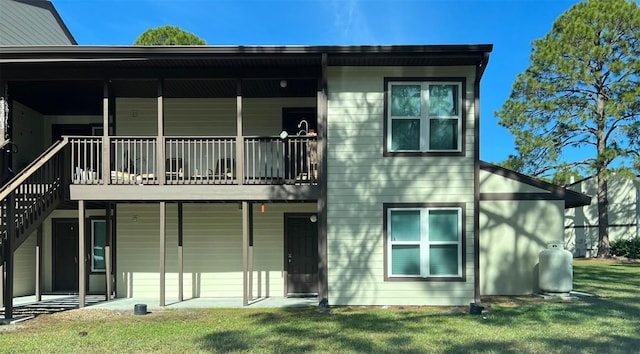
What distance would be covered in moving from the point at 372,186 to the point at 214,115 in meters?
4.66

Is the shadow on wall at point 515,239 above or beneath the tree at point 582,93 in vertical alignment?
beneath

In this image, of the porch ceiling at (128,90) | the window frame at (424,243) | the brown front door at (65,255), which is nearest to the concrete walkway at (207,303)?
the window frame at (424,243)

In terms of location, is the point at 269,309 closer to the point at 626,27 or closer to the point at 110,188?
the point at 110,188

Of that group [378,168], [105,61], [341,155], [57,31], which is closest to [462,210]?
[378,168]

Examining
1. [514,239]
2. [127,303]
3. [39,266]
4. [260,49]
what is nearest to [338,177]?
[260,49]

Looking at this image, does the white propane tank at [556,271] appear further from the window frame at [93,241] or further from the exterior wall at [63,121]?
the exterior wall at [63,121]

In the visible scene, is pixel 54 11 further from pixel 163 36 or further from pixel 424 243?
pixel 424 243

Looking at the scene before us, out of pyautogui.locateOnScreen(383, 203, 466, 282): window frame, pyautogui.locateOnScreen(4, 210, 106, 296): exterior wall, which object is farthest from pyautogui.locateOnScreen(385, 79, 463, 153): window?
pyautogui.locateOnScreen(4, 210, 106, 296): exterior wall

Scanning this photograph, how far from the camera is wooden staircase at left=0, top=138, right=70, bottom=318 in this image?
340 inches

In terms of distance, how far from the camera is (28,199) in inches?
368

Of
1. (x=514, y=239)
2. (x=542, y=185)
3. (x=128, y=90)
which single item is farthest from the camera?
(x=128, y=90)

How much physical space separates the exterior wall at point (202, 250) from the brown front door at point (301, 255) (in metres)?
0.18

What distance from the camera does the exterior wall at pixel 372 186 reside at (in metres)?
10.1

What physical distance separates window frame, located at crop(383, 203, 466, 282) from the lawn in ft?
2.44
